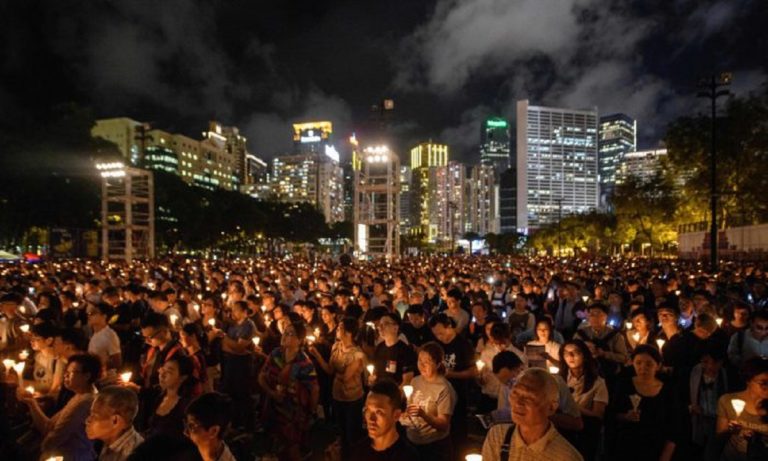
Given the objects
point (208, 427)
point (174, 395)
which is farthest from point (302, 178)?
point (208, 427)

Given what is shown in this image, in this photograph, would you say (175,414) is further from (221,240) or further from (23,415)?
(221,240)

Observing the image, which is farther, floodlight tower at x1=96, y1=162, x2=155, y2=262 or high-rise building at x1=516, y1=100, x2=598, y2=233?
high-rise building at x1=516, y1=100, x2=598, y2=233

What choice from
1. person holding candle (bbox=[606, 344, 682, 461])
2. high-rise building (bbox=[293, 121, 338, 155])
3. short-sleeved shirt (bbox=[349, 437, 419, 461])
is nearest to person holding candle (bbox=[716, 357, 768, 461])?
person holding candle (bbox=[606, 344, 682, 461])

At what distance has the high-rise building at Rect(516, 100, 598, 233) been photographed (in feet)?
557

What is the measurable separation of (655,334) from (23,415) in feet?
28.1

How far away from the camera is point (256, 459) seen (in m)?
6.16

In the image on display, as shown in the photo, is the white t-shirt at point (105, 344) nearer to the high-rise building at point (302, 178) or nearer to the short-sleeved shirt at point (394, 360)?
the short-sleeved shirt at point (394, 360)

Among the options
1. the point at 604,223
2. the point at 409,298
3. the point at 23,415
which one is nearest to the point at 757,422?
the point at 409,298

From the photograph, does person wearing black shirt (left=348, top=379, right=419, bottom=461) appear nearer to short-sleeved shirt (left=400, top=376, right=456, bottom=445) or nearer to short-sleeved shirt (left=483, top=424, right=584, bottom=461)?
short-sleeved shirt (left=483, top=424, right=584, bottom=461)

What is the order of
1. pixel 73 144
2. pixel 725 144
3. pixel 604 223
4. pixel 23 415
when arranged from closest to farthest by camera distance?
1. pixel 23 415
2. pixel 725 144
3. pixel 73 144
4. pixel 604 223

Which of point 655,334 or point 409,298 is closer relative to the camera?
point 655,334

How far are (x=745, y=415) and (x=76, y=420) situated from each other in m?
5.14

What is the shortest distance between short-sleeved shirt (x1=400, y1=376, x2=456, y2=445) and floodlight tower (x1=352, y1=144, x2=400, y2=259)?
31073mm

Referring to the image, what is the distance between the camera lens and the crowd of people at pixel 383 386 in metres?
3.19
